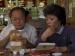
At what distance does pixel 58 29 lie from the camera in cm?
258

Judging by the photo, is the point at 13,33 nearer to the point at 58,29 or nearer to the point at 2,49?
the point at 2,49

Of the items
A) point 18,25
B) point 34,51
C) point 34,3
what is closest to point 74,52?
point 34,51

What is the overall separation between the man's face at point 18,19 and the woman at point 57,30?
230mm

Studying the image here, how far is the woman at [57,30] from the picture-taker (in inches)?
99.2

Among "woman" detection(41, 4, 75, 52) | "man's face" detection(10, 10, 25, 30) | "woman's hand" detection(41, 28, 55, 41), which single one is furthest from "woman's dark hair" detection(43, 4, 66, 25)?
"man's face" detection(10, 10, 25, 30)

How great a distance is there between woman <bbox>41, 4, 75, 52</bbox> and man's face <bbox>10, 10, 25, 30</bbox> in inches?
9.0

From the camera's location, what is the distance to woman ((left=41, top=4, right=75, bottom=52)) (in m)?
2.52

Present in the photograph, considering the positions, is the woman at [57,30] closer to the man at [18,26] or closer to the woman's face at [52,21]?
the woman's face at [52,21]

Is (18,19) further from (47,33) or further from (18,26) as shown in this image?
(47,33)

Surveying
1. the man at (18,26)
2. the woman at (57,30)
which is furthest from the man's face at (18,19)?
the woman at (57,30)

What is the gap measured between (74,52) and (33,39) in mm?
507

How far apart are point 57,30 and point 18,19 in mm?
374

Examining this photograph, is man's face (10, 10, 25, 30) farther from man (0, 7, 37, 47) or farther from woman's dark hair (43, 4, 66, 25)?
woman's dark hair (43, 4, 66, 25)

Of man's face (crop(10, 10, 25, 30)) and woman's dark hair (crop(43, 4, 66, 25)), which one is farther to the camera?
man's face (crop(10, 10, 25, 30))
